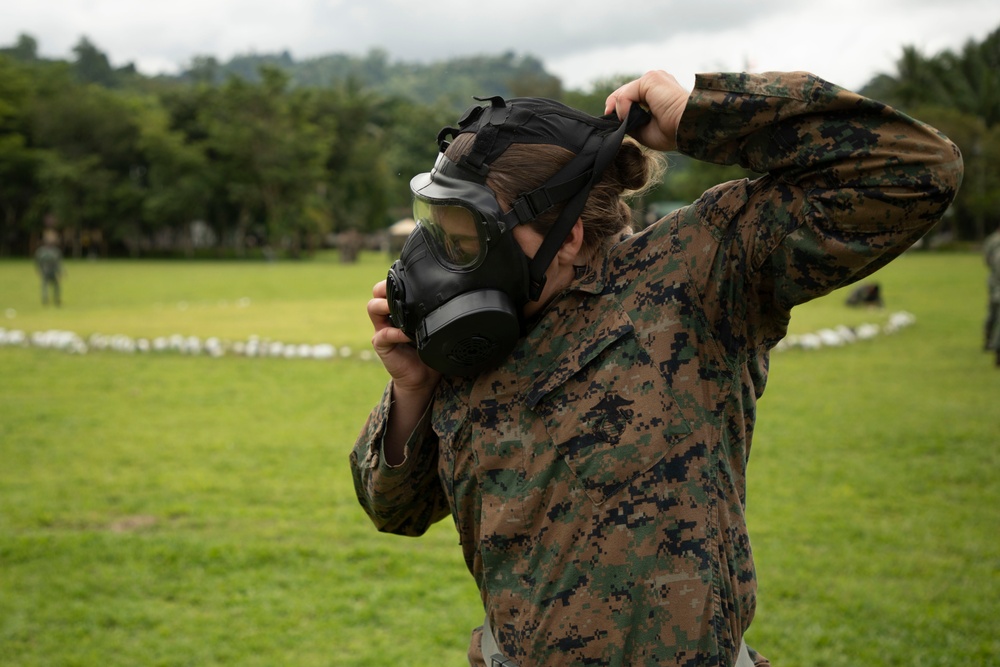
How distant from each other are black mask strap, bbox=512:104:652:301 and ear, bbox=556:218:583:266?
1.4 inches

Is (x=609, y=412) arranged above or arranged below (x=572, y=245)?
below

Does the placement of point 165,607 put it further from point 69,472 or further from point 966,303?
point 966,303

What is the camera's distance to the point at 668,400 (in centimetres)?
166

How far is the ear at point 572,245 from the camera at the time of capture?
5.81 feet

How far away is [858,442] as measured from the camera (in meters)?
8.69

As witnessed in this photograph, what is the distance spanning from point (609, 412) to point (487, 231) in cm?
45

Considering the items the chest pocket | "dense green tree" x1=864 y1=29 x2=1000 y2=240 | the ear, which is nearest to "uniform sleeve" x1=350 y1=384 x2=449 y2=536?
the chest pocket

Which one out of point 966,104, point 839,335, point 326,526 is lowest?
point 839,335

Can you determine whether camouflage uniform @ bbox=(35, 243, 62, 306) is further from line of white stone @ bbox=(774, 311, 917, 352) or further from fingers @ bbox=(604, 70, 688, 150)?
fingers @ bbox=(604, 70, 688, 150)

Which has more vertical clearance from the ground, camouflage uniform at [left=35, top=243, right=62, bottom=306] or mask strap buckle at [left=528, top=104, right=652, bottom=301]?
mask strap buckle at [left=528, top=104, right=652, bottom=301]

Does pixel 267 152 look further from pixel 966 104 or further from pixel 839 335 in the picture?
pixel 966 104

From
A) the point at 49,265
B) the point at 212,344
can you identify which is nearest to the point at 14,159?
the point at 49,265

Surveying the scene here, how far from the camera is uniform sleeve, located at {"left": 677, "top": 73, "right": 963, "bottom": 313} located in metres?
1.45

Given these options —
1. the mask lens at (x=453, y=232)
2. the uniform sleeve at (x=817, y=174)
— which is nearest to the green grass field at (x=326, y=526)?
the mask lens at (x=453, y=232)
